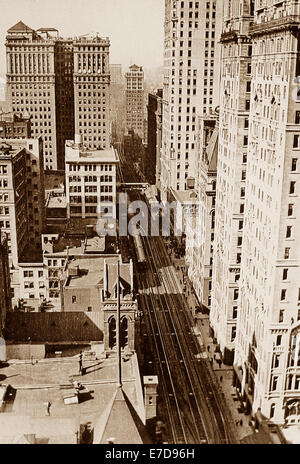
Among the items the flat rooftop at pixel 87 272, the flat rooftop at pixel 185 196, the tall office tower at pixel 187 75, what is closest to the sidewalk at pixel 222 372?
the flat rooftop at pixel 185 196

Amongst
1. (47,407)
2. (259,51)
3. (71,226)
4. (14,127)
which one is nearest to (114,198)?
(71,226)

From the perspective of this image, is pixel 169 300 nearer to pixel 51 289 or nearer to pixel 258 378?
pixel 51 289

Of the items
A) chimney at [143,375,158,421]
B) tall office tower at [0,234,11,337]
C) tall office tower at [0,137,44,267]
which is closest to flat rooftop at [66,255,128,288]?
tall office tower at [0,234,11,337]

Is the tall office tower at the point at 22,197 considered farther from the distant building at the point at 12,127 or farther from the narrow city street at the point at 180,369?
the narrow city street at the point at 180,369

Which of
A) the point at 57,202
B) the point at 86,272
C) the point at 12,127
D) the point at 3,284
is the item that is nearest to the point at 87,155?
the point at 57,202

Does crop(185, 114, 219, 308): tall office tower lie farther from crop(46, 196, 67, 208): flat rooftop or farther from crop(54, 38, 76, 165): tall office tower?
crop(54, 38, 76, 165): tall office tower

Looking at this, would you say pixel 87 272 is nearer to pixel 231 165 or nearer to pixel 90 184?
pixel 231 165
